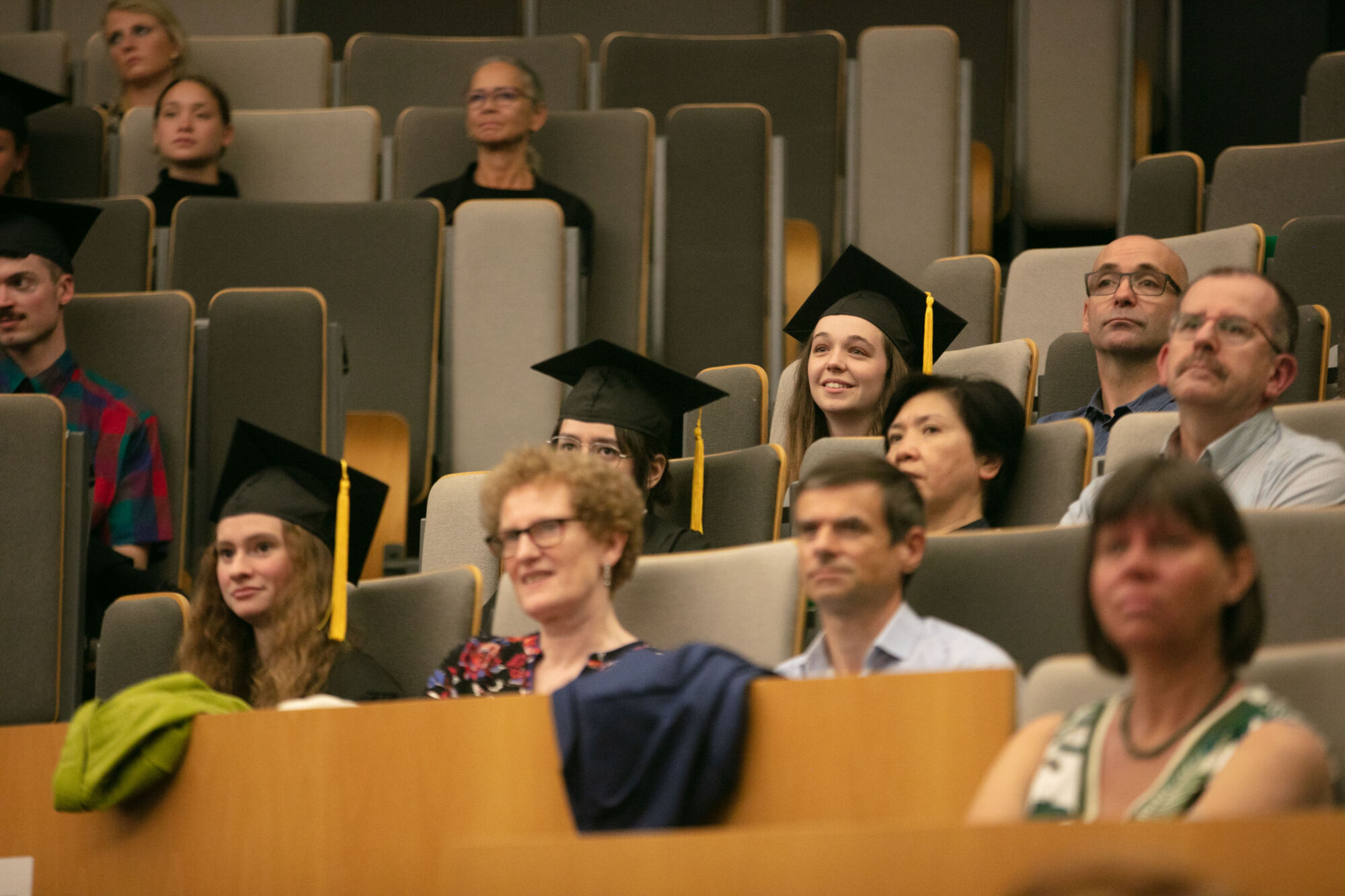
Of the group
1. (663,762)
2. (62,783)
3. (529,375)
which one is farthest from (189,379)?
(663,762)

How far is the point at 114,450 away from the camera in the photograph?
338 centimetres

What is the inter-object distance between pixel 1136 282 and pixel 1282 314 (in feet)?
2.21

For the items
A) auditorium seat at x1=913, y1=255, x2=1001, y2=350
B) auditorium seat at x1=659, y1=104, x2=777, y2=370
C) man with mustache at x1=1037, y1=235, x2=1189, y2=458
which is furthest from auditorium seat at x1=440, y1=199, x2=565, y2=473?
man with mustache at x1=1037, y1=235, x2=1189, y2=458

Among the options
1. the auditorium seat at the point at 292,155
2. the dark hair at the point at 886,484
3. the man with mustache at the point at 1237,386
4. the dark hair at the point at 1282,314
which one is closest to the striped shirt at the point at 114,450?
the auditorium seat at the point at 292,155

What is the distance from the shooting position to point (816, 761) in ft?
5.63

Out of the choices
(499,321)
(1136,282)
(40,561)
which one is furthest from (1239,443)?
(499,321)

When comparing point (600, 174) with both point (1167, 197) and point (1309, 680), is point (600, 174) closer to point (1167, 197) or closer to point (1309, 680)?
point (1167, 197)

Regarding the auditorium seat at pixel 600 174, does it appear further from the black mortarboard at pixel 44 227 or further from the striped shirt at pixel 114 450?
the striped shirt at pixel 114 450

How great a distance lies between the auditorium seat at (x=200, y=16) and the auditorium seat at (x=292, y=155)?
1.23 metres

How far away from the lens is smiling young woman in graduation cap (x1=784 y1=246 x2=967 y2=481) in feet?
10.5

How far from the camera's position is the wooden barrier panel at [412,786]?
5.49 ft

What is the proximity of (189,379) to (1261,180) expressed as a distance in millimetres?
2722

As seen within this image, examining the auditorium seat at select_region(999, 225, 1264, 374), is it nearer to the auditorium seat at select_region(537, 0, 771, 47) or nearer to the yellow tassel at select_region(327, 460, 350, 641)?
the yellow tassel at select_region(327, 460, 350, 641)

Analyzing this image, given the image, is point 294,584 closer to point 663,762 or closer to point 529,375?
point 663,762
